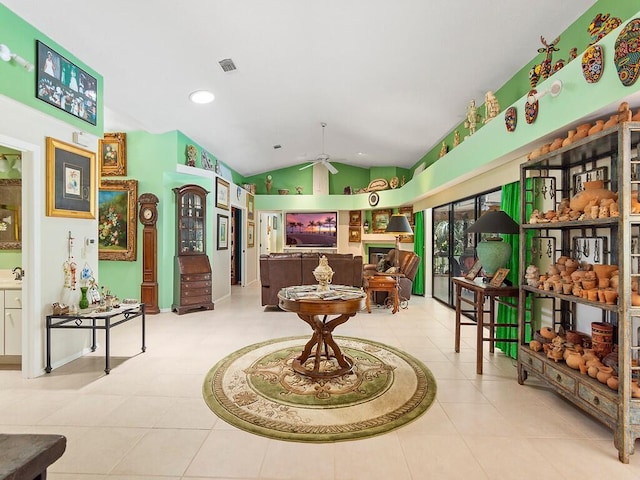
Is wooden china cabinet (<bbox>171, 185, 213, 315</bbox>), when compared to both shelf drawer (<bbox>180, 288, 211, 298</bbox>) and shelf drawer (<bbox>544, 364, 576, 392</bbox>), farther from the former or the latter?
shelf drawer (<bbox>544, 364, 576, 392</bbox>)

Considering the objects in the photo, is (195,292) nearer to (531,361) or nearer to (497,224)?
(497,224)

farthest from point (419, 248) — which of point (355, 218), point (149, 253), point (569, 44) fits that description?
point (149, 253)

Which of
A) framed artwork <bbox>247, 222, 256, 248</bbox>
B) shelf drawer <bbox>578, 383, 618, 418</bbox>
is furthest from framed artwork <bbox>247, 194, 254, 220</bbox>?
shelf drawer <bbox>578, 383, 618, 418</bbox>

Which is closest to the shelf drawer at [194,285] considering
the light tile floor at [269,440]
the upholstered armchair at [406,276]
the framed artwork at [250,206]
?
the light tile floor at [269,440]

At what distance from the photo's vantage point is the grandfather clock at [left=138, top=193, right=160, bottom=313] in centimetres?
552

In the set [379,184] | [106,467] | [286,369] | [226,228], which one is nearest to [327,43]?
[286,369]

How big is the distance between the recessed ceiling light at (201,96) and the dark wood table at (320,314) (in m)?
3.06

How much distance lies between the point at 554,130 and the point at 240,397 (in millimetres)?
3299

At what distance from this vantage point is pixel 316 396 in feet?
8.88

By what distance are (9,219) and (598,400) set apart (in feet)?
18.3

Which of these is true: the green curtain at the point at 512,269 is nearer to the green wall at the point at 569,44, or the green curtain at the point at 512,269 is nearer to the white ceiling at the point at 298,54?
the green wall at the point at 569,44

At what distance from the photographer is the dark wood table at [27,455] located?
0.77 m

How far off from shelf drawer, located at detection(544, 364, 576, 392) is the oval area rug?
889mm

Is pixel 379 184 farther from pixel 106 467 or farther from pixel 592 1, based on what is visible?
pixel 106 467
